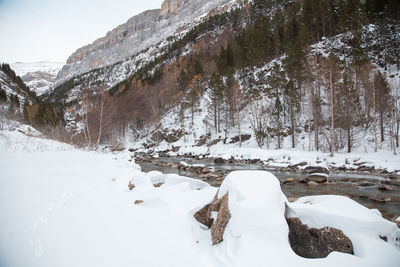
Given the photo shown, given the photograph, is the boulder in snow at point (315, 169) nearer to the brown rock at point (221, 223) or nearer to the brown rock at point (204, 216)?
the brown rock at point (204, 216)

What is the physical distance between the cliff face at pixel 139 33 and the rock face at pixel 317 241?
133198 millimetres

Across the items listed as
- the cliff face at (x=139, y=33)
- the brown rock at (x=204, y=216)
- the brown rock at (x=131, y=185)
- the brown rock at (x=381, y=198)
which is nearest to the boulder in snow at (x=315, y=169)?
the brown rock at (x=381, y=198)

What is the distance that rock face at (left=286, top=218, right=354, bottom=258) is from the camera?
8.35ft

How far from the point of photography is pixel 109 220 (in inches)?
109


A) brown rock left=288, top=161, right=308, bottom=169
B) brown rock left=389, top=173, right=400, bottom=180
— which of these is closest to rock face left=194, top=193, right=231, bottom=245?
brown rock left=389, top=173, right=400, bottom=180

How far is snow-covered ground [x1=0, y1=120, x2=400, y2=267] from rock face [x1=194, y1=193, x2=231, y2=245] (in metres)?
0.10

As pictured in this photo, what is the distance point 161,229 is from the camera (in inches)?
111

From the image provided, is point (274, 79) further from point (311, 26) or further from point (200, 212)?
point (200, 212)

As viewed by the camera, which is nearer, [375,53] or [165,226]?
[165,226]

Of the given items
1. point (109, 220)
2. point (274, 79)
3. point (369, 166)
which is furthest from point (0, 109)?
point (274, 79)

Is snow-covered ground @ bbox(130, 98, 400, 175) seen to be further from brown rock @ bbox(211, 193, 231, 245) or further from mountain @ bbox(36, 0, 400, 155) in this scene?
brown rock @ bbox(211, 193, 231, 245)

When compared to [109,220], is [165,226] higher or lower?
lower

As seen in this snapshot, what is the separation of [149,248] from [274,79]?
29.2 meters

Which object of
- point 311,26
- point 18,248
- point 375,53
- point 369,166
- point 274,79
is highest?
point 311,26
